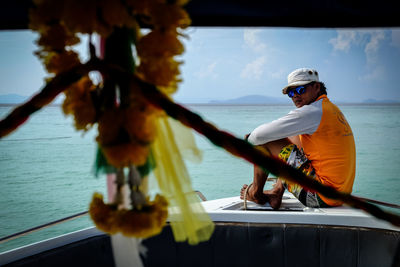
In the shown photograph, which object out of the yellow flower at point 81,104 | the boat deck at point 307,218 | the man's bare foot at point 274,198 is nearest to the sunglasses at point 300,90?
the man's bare foot at point 274,198

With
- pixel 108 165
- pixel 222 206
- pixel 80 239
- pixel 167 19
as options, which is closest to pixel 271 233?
pixel 222 206

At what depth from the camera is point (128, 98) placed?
0.60 meters

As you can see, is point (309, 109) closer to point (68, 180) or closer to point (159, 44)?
point (159, 44)

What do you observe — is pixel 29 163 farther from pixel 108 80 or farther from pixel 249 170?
pixel 108 80

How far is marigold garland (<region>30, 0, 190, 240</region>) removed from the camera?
1.82 feet

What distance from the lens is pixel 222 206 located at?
1516 mm

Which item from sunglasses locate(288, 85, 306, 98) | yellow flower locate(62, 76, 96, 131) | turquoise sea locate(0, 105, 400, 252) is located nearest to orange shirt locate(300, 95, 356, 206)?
sunglasses locate(288, 85, 306, 98)

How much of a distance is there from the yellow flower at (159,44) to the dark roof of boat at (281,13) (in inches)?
7.4

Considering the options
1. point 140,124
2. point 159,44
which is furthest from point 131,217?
point 159,44

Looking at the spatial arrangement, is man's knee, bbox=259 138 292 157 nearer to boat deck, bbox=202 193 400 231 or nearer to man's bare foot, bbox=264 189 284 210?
man's bare foot, bbox=264 189 284 210

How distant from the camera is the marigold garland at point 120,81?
555mm

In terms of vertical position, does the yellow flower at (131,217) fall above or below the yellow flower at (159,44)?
below

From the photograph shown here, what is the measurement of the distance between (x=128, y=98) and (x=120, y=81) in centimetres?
3

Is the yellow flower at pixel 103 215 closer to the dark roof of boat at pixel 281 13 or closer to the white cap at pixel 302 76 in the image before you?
the dark roof of boat at pixel 281 13
